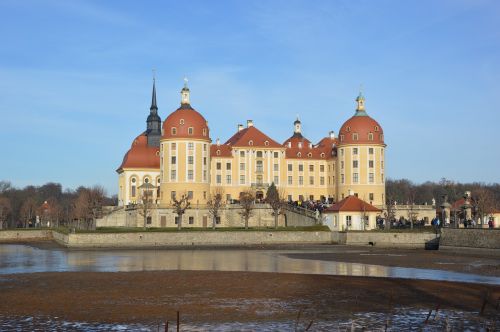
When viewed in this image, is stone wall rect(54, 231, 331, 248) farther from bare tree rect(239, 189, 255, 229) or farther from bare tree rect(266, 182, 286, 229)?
bare tree rect(239, 189, 255, 229)

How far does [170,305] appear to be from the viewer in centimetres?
2611

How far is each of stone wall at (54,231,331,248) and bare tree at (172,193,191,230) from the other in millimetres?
8009

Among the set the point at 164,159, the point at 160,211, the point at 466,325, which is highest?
the point at 164,159

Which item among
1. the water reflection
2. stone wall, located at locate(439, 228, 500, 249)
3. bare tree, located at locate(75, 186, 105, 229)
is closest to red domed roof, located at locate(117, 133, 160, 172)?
bare tree, located at locate(75, 186, 105, 229)

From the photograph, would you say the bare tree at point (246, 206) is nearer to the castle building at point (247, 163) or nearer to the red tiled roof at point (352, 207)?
the castle building at point (247, 163)

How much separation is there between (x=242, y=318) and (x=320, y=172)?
253 feet

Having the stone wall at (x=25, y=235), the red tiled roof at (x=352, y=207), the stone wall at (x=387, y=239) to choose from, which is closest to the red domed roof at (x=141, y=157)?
the stone wall at (x=25, y=235)

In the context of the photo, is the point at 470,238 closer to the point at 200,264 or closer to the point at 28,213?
the point at 200,264

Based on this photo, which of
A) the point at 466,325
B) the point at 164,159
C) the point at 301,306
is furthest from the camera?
the point at 164,159

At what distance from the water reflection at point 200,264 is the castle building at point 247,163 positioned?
1106 inches

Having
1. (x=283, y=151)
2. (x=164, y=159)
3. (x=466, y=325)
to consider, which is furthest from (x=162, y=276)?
(x=283, y=151)

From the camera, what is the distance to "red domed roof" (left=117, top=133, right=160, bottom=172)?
96438mm

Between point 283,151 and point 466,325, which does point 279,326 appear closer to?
point 466,325

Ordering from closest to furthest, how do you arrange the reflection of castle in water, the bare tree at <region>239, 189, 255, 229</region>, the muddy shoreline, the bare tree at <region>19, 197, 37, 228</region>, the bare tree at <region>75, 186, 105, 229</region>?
the muddy shoreline → the reflection of castle in water → the bare tree at <region>239, 189, 255, 229</region> → the bare tree at <region>75, 186, 105, 229</region> → the bare tree at <region>19, 197, 37, 228</region>
